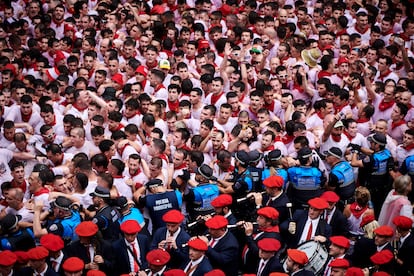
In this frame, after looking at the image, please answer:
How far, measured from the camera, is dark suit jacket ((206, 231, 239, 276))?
712 cm

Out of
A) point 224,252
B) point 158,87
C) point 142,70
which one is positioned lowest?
point 224,252

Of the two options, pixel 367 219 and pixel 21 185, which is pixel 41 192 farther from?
pixel 367 219

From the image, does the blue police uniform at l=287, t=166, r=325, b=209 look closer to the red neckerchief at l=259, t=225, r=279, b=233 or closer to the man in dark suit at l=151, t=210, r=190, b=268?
the red neckerchief at l=259, t=225, r=279, b=233

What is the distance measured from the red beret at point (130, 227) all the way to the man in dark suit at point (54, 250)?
0.67 meters

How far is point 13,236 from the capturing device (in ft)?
23.3

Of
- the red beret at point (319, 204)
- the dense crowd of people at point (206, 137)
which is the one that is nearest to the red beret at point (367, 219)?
the dense crowd of people at point (206, 137)

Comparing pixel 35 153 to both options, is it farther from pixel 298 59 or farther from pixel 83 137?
pixel 298 59

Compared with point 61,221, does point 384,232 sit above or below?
below

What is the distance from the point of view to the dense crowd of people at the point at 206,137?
282 inches

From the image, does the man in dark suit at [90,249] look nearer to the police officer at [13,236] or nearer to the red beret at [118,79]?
the police officer at [13,236]

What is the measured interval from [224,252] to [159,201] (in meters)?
1.14

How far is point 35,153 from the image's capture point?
927 cm

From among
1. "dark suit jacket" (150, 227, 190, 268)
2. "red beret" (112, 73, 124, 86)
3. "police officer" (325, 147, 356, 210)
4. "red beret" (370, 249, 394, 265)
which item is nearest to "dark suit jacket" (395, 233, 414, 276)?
"red beret" (370, 249, 394, 265)

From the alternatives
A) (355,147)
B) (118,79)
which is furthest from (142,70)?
(355,147)
